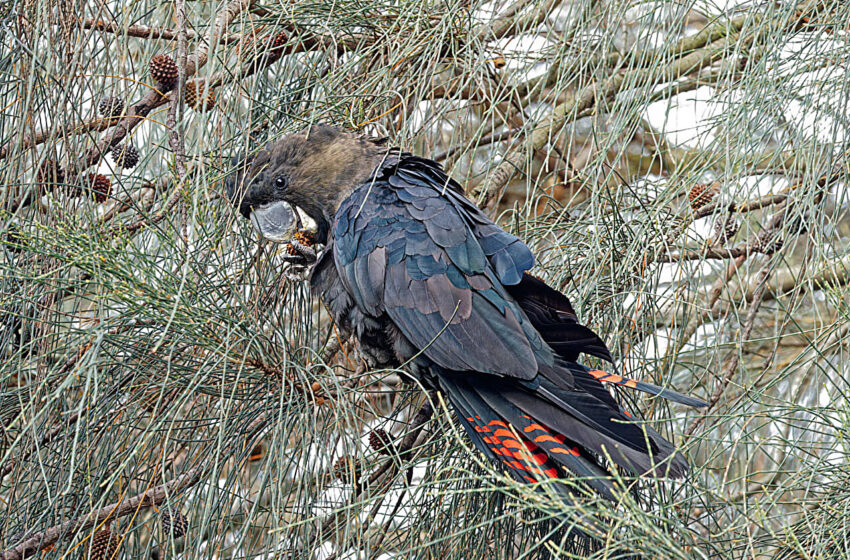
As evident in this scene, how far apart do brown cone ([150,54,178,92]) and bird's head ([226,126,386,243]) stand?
26 cm

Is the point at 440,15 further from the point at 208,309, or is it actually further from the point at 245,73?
the point at 208,309

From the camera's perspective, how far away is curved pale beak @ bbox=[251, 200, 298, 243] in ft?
5.42

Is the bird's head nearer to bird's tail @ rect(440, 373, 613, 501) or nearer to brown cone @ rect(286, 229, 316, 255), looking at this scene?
brown cone @ rect(286, 229, 316, 255)

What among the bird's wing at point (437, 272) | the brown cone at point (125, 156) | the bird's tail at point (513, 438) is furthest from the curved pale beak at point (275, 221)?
the bird's tail at point (513, 438)

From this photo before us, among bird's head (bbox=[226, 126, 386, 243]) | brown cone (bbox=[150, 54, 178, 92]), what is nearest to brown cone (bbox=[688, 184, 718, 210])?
bird's head (bbox=[226, 126, 386, 243])

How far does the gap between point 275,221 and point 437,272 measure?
0.41 m

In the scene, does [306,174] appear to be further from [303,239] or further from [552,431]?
[552,431]

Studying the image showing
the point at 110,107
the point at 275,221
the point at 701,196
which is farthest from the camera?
the point at 275,221

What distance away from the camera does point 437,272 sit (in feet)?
4.93

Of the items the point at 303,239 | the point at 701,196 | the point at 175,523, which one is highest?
the point at 701,196

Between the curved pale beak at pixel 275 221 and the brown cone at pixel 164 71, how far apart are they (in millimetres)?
307

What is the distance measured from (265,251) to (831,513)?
3.43ft

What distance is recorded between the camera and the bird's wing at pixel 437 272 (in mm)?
1408

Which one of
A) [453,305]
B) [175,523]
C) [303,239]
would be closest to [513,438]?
[453,305]
